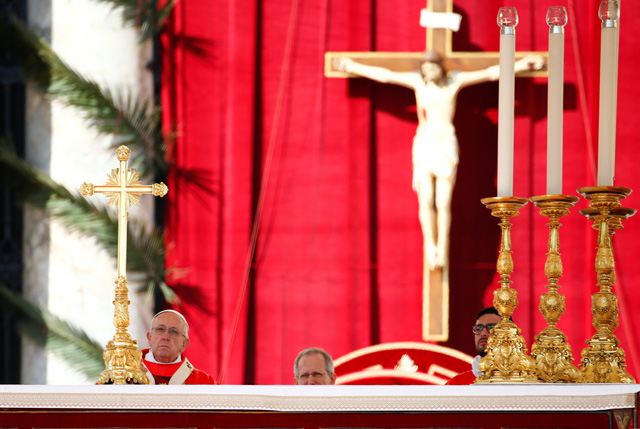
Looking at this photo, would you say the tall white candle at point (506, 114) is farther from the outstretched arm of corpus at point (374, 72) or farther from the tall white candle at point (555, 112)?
the outstretched arm of corpus at point (374, 72)

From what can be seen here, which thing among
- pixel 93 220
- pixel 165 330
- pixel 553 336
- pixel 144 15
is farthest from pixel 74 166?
pixel 553 336

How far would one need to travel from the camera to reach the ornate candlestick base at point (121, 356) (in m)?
2.74

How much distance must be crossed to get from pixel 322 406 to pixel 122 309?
770 mm

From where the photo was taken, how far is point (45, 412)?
7.84ft

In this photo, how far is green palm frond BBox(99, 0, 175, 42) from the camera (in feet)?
19.5

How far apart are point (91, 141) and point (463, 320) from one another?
2287 mm

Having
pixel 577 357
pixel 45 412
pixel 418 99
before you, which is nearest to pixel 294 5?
pixel 418 99

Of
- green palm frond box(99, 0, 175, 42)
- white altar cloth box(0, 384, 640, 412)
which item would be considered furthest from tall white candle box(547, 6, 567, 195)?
green palm frond box(99, 0, 175, 42)

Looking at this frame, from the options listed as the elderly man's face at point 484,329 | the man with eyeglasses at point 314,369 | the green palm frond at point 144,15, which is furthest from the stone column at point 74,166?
the elderly man's face at point 484,329

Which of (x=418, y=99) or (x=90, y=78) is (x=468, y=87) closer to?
(x=418, y=99)

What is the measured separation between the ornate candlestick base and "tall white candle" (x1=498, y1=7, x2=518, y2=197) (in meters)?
1.04

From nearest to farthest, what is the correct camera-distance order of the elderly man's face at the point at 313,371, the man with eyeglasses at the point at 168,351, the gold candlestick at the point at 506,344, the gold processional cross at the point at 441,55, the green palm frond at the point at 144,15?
the gold candlestick at the point at 506,344
the man with eyeglasses at the point at 168,351
the elderly man's face at the point at 313,371
the gold processional cross at the point at 441,55
the green palm frond at the point at 144,15

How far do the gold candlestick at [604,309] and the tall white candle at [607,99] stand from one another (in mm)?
40

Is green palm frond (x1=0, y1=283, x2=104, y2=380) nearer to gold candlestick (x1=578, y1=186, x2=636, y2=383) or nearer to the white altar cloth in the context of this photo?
the white altar cloth
